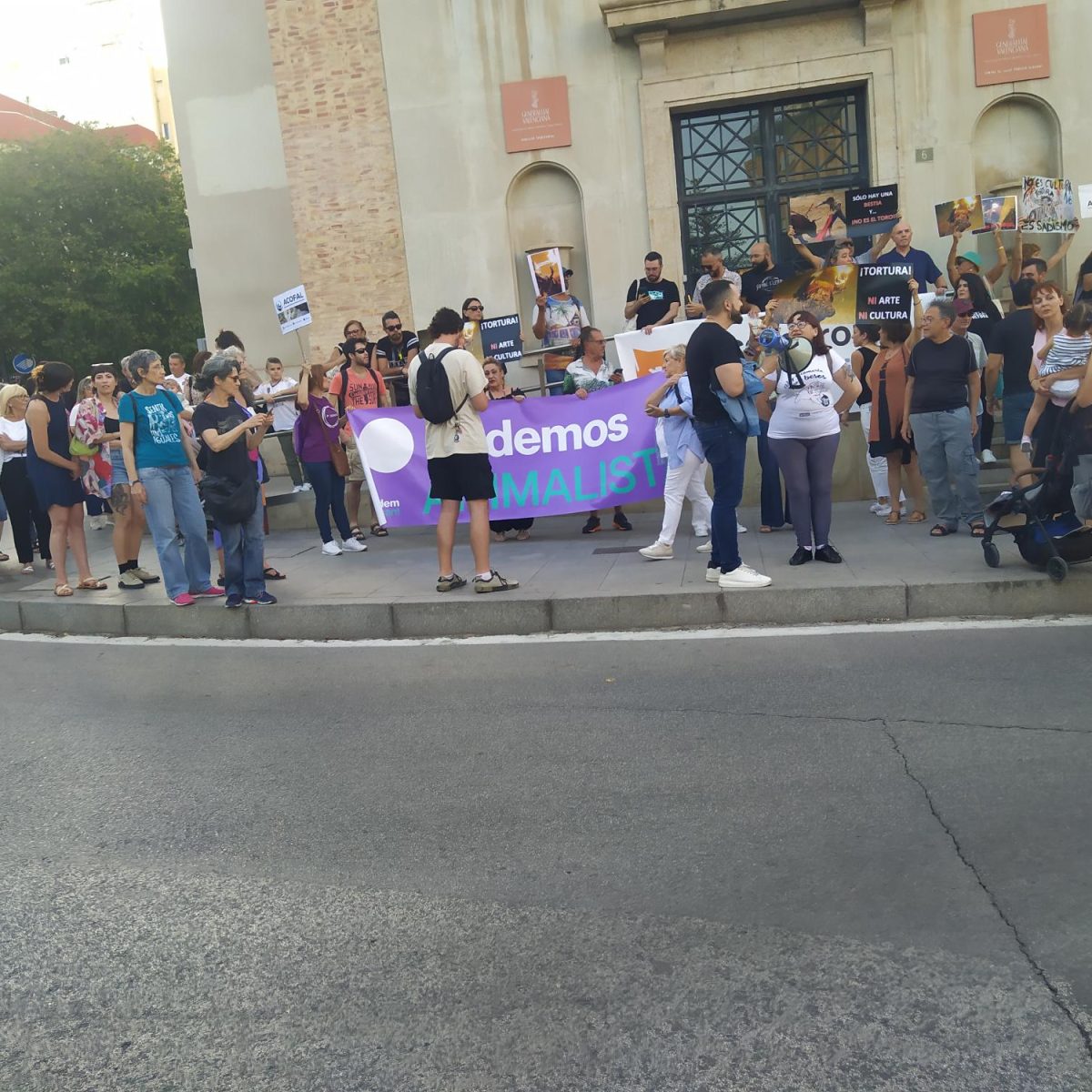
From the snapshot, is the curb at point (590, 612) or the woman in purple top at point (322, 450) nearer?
the curb at point (590, 612)

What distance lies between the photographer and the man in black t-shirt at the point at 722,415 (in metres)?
7.29

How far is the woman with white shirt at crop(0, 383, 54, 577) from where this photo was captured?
10766 millimetres

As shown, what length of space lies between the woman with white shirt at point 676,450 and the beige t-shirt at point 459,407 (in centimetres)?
163

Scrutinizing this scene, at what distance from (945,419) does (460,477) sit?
3.73 metres


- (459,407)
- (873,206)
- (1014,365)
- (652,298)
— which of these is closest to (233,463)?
(459,407)

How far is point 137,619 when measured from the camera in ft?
28.1

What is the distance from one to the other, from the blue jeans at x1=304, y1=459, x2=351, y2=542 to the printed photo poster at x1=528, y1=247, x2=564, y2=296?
17.0 feet

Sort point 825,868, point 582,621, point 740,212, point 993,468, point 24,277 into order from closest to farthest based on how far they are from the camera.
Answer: point 825,868
point 582,621
point 993,468
point 740,212
point 24,277

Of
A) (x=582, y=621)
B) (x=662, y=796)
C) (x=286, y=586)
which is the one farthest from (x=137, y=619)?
(x=662, y=796)

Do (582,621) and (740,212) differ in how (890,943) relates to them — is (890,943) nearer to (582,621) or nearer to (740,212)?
(582,621)

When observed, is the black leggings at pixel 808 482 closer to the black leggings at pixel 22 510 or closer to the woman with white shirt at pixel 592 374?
the woman with white shirt at pixel 592 374

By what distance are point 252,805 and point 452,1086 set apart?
2.18 meters

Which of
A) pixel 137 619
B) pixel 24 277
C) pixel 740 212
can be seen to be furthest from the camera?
pixel 24 277

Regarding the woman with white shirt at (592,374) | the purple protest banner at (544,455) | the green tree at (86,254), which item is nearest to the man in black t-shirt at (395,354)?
the purple protest banner at (544,455)
